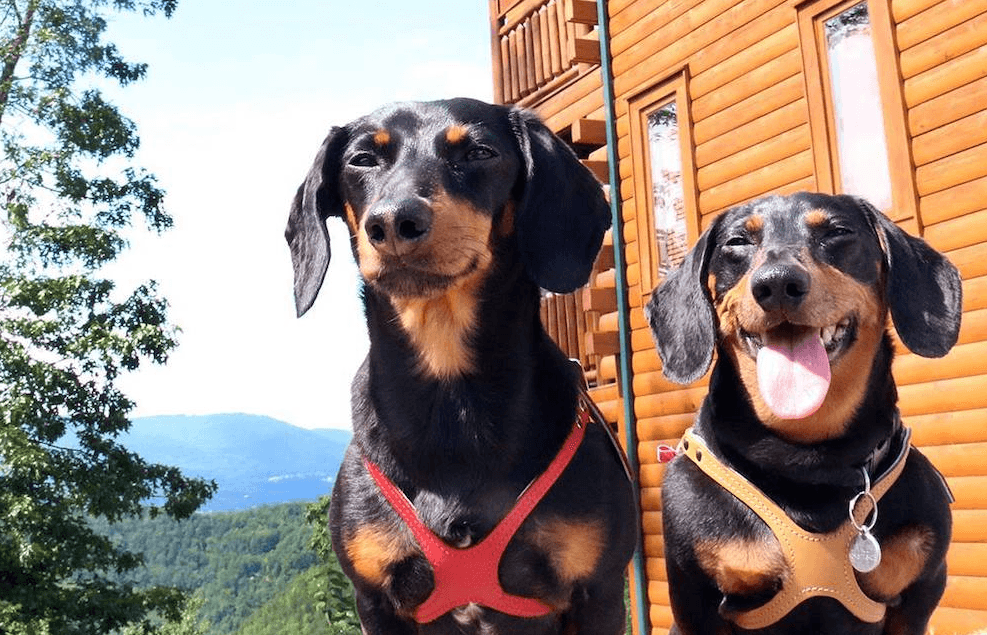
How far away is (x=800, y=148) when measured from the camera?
6.95 metres

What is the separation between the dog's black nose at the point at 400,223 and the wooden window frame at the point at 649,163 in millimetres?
5970

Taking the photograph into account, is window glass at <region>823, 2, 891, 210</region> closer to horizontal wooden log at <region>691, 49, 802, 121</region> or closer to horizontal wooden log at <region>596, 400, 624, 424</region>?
horizontal wooden log at <region>691, 49, 802, 121</region>

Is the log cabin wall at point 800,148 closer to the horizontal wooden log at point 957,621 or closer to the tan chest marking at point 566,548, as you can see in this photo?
the horizontal wooden log at point 957,621

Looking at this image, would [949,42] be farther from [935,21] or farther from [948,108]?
[948,108]

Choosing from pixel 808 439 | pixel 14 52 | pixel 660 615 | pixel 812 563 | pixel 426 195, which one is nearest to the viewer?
pixel 426 195

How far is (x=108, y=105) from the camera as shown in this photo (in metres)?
17.1

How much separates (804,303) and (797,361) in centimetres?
19

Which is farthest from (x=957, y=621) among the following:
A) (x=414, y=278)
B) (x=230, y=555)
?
(x=230, y=555)

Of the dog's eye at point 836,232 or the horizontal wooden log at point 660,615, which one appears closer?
the dog's eye at point 836,232

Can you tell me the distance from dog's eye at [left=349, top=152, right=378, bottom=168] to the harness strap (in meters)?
→ 1.45

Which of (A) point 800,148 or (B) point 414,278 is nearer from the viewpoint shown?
(B) point 414,278

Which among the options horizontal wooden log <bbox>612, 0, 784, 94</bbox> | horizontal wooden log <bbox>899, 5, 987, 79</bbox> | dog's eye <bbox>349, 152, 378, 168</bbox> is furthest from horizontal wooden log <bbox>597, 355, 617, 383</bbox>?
dog's eye <bbox>349, 152, 378, 168</bbox>

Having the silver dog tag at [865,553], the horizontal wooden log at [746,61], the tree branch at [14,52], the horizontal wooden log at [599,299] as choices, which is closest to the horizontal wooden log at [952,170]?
Answer: the horizontal wooden log at [746,61]

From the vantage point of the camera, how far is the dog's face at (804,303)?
2725 millimetres
